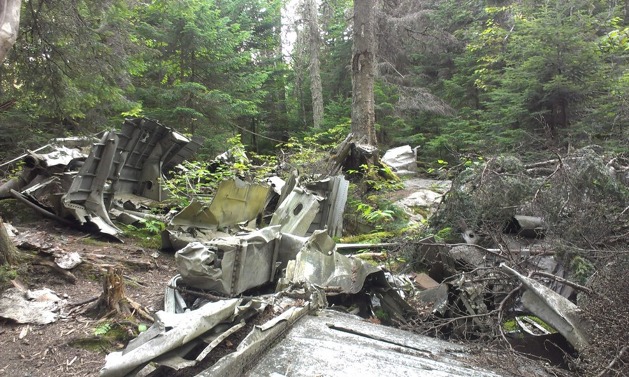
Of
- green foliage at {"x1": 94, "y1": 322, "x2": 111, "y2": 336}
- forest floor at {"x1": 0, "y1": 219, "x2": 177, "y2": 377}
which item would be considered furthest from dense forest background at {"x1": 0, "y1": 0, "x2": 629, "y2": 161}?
green foliage at {"x1": 94, "y1": 322, "x2": 111, "y2": 336}

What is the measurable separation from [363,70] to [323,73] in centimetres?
1124

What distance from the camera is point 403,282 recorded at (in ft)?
16.5

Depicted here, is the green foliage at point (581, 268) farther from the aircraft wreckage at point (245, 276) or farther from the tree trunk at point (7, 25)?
the tree trunk at point (7, 25)

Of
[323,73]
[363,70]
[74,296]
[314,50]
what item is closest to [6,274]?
[74,296]

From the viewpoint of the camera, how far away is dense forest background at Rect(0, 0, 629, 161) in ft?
22.7

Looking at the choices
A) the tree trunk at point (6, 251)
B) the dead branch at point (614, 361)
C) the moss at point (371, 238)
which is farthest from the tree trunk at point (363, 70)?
the dead branch at point (614, 361)

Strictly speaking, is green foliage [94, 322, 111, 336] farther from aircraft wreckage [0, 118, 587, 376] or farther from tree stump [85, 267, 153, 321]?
aircraft wreckage [0, 118, 587, 376]

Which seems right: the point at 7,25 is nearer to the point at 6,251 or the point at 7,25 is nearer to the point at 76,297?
the point at 6,251

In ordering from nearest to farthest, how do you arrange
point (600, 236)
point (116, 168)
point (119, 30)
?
point (600, 236) < point (116, 168) < point (119, 30)

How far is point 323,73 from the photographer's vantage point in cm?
2216

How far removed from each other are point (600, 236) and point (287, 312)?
3431 mm

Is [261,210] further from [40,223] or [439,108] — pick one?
[439,108]

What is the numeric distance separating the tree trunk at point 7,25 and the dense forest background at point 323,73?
61.5 inches

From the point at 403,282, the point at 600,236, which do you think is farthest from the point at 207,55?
the point at 600,236
